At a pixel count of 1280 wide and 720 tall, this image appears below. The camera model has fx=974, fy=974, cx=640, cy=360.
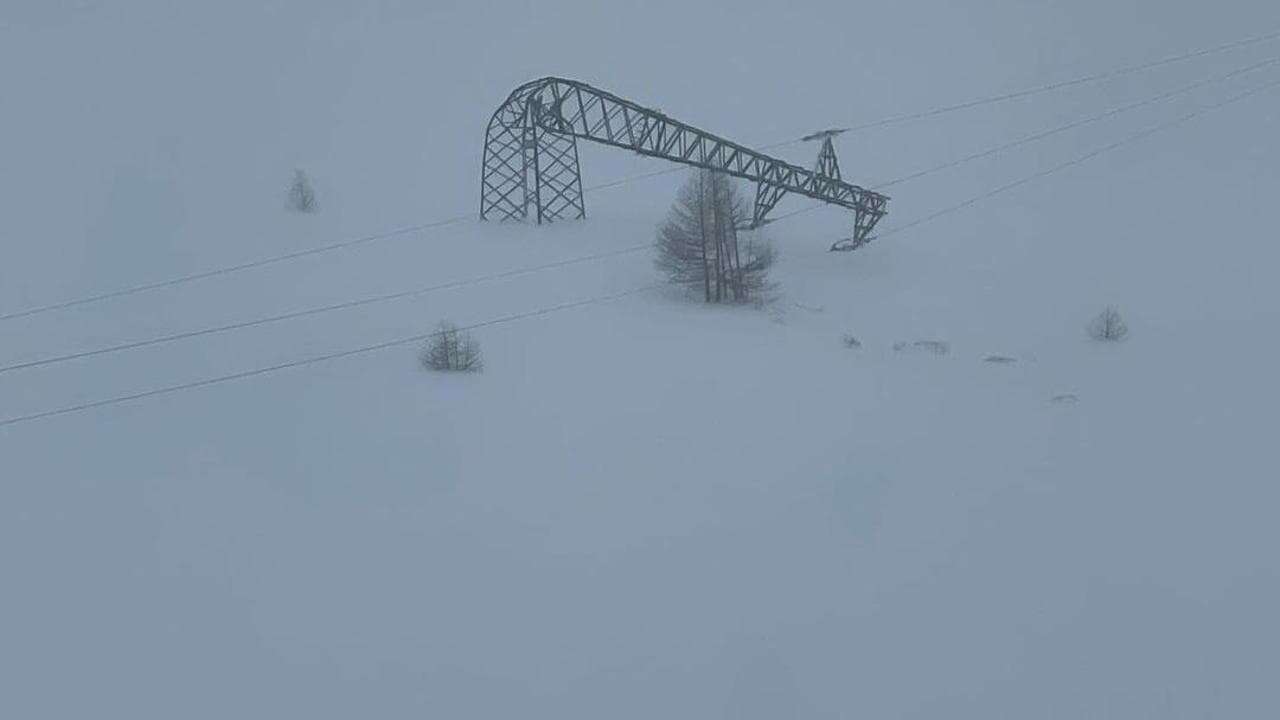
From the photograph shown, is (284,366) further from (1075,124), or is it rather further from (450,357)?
(1075,124)

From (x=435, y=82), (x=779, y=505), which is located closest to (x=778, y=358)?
(x=779, y=505)

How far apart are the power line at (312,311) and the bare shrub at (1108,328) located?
990cm

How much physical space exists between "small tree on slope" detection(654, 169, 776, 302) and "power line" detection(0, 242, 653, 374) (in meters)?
2.05

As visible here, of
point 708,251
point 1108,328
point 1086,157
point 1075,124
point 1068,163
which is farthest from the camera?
point 1075,124

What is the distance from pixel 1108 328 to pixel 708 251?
809 centimetres

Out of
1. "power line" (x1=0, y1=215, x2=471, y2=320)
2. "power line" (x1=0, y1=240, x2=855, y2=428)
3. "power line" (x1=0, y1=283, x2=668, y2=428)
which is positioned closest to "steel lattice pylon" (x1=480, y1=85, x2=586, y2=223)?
"power line" (x1=0, y1=215, x2=471, y2=320)

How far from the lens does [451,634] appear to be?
895 centimetres

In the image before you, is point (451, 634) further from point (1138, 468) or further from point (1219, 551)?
point (1138, 468)

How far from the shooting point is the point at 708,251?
2058 centimetres

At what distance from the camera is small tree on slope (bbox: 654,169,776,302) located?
2053 centimetres

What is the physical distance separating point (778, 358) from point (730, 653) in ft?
28.7

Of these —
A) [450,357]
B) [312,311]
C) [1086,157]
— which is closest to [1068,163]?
[1086,157]

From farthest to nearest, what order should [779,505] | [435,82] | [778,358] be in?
[435,82], [778,358], [779,505]

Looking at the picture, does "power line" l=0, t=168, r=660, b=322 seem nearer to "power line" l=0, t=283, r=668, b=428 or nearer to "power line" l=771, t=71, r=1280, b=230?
"power line" l=0, t=283, r=668, b=428
